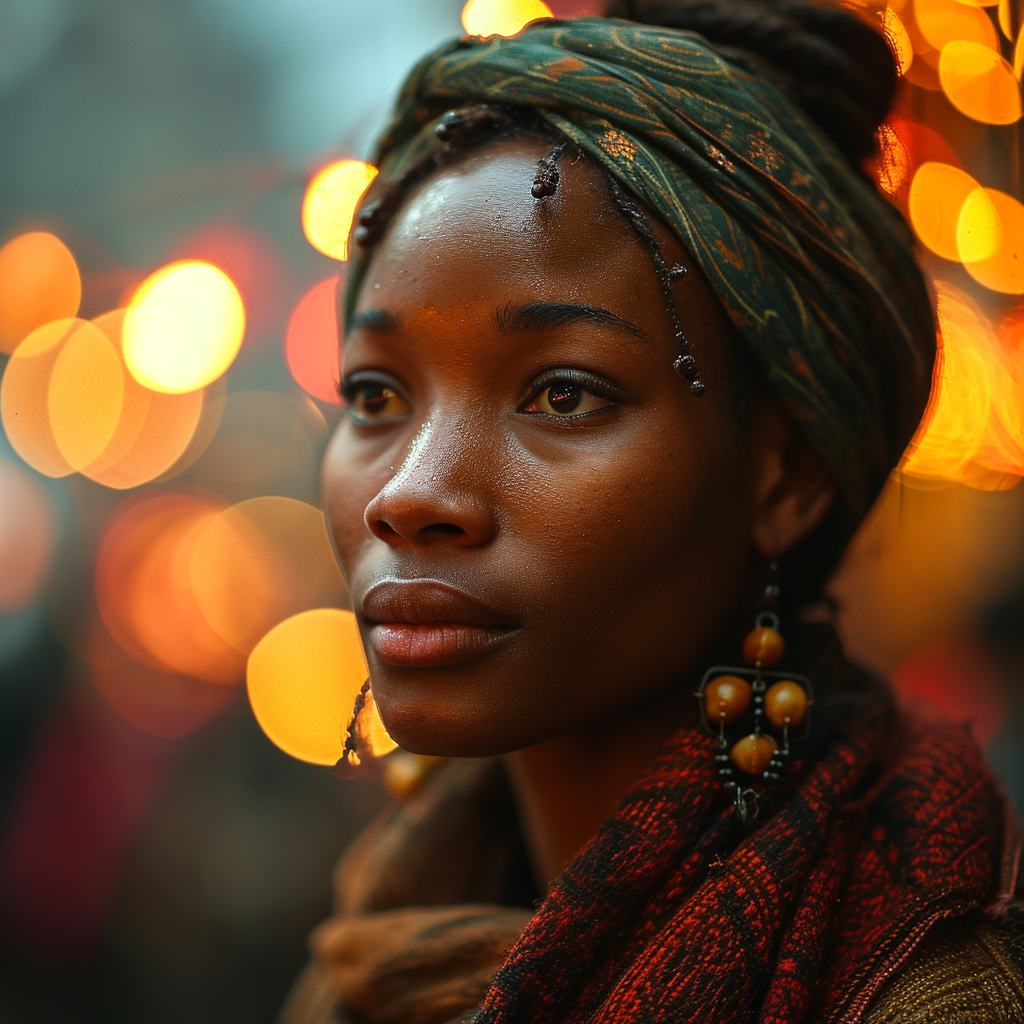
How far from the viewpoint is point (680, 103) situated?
1.15 meters

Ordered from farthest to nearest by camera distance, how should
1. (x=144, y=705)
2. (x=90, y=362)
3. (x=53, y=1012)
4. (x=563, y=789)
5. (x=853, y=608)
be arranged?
(x=144, y=705), (x=53, y=1012), (x=90, y=362), (x=853, y=608), (x=563, y=789)

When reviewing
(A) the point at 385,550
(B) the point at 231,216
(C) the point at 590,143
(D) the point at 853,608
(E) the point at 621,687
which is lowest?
(D) the point at 853,608

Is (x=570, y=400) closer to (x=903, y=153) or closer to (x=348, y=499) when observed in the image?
(x=348, y=499)

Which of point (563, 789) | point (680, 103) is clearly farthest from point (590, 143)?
point (563, 789)

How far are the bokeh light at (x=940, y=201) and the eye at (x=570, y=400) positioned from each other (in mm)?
726

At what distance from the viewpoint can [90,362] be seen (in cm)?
201

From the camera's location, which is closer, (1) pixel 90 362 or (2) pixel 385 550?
(2) pixel 385 550

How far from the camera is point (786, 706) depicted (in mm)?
1143

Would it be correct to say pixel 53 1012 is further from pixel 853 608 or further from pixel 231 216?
pixel 853 608

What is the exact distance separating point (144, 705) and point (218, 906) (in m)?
0.80

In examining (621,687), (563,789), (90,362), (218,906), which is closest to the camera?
(621,687)

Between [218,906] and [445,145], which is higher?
[445,145]

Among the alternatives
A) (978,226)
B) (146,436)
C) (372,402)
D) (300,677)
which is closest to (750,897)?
(372,402)

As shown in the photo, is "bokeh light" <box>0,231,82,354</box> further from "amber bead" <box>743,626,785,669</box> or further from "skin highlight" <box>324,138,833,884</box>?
"amber bead" <box>743,626,785,669</box>
